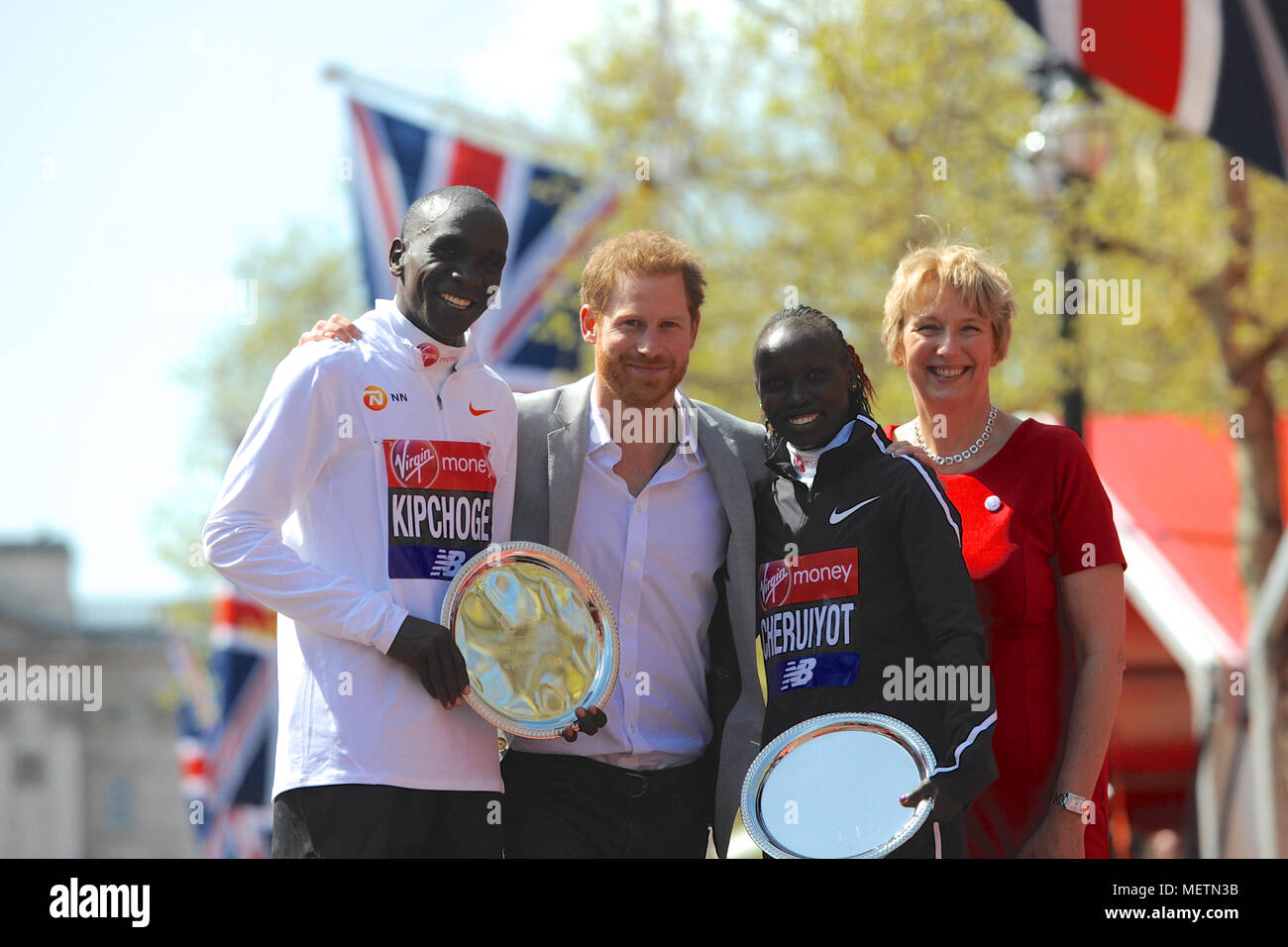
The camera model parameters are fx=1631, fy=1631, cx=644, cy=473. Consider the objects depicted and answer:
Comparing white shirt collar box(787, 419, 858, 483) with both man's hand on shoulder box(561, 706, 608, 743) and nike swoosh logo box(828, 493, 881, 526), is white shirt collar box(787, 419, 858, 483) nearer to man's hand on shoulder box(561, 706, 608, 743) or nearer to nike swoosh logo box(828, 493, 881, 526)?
nike swoosh logo box(828, 493, 881, 526)

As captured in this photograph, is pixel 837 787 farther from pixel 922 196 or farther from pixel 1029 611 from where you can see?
pixel 922 196

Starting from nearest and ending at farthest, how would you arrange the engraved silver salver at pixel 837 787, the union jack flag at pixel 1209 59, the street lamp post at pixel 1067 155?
the engraved silver salver at pixel 837 787 → the union jack flag at pixel 1209 59 → the street lamp post at pixel 1067 155

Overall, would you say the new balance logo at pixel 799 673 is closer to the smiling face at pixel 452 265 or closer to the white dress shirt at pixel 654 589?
the white dress shirt at pixel 654 589

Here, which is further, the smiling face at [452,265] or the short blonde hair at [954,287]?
the short blonde hair at [954,287]

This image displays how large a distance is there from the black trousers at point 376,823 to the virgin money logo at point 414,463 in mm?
762

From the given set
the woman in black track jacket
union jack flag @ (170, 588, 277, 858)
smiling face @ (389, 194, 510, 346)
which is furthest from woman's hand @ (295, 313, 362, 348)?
union jack flag @ (170, 588, 277, 858)

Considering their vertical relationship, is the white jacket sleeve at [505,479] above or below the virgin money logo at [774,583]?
above

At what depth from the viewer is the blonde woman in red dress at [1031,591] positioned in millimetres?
4352

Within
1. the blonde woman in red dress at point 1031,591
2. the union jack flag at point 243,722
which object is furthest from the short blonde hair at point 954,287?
the union jack flag at point 243,722

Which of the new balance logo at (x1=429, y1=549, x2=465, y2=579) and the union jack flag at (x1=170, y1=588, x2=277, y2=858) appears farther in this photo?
the union jack flag at (x1=170, y1=588, x2=277, y2=858)

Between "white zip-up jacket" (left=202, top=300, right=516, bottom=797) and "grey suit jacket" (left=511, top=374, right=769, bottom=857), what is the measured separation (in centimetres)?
18

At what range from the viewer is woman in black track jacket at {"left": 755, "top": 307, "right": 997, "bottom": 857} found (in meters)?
3.90

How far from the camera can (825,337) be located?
421 cm
